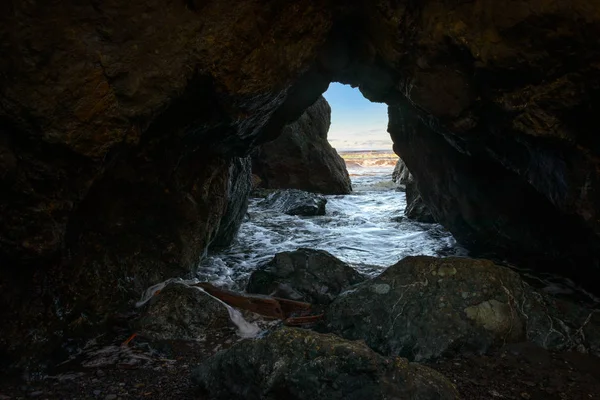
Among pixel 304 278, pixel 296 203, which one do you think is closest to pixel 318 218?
pixel 296 203

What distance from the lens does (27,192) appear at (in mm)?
3541

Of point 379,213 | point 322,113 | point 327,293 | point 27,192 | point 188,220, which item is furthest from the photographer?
point 322,113

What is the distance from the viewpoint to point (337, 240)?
33.9 ft

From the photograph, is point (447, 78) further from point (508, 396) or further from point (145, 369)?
point (145, 369)

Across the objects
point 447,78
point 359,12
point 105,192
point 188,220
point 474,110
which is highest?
point 359,12

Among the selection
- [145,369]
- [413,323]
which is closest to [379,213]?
[413,323]

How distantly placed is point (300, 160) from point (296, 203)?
557 cm

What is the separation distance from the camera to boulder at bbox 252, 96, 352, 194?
19.8 metres

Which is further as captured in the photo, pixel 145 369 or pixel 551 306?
pixel 551 306

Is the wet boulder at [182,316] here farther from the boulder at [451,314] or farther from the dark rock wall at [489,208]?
the dark rock wall at [489,208]

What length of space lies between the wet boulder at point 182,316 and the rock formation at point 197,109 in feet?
2.07

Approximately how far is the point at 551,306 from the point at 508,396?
1708 mm

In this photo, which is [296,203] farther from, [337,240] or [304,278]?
[304,278]

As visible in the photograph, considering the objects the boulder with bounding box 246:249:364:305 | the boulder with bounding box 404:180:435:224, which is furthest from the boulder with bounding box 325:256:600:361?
the boulder with bounding box 404:180:435:224
